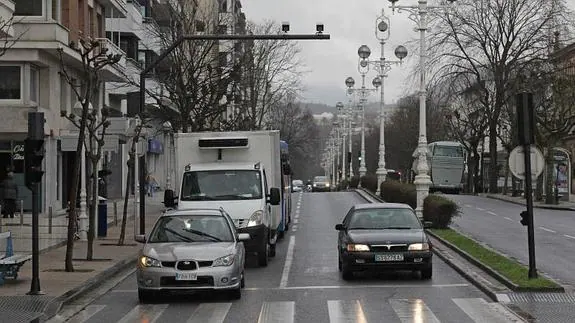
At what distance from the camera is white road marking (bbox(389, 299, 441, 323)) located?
11953 millimetres

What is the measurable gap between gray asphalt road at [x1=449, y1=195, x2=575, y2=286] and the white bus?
26.8m

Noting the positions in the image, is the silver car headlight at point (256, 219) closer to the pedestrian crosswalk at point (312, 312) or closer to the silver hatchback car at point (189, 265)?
the silver hatchback car at point (189, 265)

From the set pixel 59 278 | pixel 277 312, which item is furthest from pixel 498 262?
pixel 59 278

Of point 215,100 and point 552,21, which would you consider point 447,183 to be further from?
point 215,100

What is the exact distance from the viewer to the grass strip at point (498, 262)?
14.8m

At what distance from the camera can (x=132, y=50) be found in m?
56.5

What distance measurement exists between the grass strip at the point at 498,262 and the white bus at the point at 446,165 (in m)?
43.4

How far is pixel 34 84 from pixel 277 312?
25.0m

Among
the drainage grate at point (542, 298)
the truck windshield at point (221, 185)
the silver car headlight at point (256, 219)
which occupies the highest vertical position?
the truck windshield at point (221, 185)

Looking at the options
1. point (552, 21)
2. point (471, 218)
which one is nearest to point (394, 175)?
point (552, 21)

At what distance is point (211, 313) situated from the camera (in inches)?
501

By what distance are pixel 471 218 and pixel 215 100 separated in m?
12.4

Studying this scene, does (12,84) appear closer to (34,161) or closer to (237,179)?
(237,179)

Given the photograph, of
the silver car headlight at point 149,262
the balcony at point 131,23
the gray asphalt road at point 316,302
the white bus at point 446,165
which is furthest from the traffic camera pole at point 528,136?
the white bus at point 446,165
